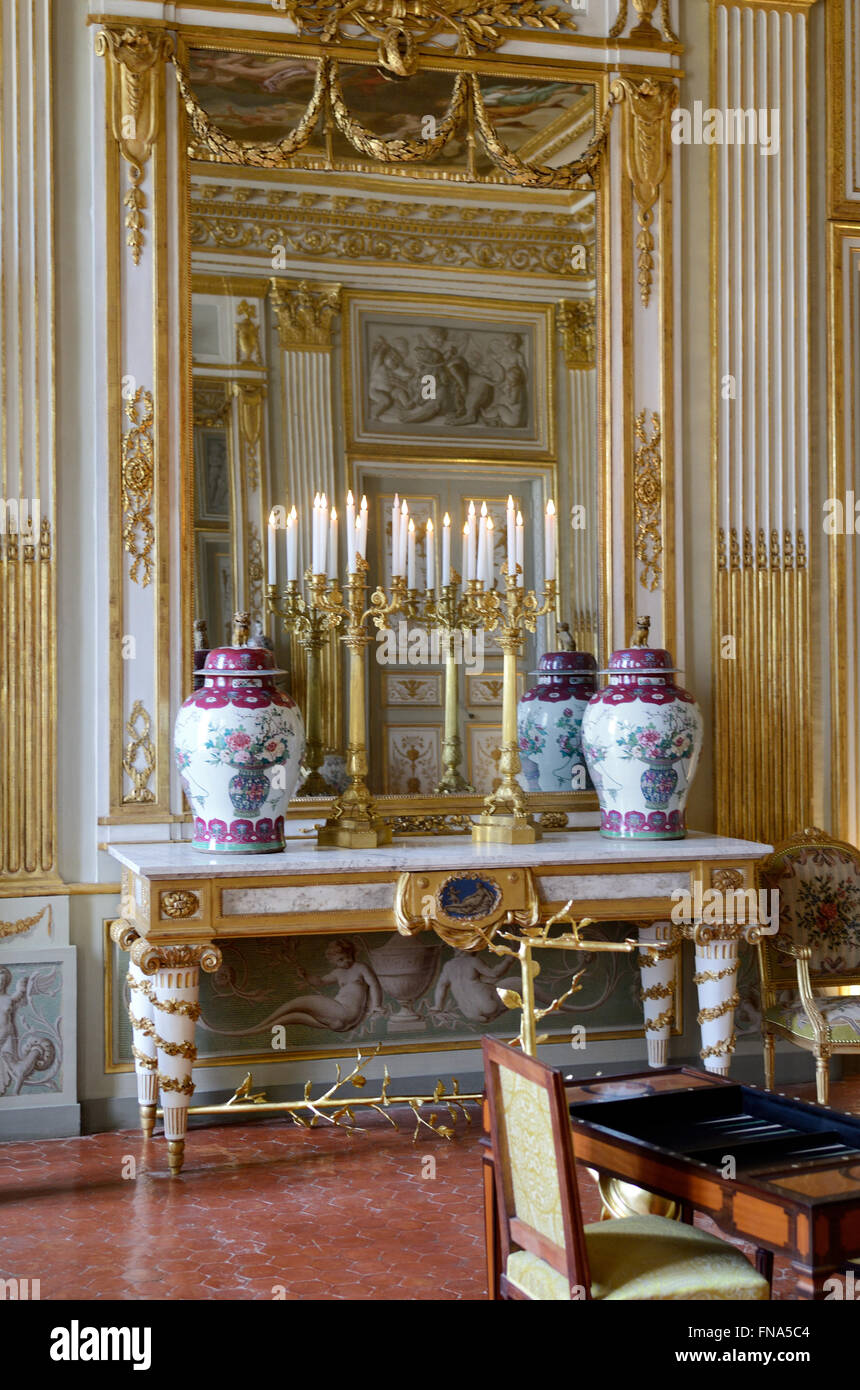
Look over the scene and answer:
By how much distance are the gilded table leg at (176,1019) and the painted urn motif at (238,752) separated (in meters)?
0.41

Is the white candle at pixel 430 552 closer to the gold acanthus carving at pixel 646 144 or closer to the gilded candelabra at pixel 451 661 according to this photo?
the gilded candelabra at pixel 451 661

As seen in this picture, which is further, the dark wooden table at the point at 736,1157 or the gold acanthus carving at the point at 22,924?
the gold acanthus carving at the point at 22,924

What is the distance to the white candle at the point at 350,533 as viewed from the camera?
512 centimetres

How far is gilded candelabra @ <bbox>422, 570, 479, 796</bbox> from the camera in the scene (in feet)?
17.7

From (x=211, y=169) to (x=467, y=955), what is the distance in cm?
303

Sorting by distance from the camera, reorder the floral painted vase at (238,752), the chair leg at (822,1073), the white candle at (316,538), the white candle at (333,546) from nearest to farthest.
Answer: the floral painted vase at (238,752)
the chair leg at (822,1073)
the white candle at (316,538)
the white candle at (333,546)

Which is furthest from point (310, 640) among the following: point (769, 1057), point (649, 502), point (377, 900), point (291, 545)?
point (769, 1057)

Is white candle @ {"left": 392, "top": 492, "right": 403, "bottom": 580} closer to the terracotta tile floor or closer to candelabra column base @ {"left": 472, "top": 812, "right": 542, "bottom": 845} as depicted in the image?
candelabra column base @ {"left": 472, "top": 812, "right": 542, "bottom": 845}

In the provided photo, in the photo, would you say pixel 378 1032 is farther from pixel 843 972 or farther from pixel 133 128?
pixel 133 128

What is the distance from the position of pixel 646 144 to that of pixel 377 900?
3126 mm

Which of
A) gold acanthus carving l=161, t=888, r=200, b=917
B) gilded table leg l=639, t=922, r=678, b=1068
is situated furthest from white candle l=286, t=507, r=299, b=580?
→ gilded table leg l=639, t=922, r=678, b=1068

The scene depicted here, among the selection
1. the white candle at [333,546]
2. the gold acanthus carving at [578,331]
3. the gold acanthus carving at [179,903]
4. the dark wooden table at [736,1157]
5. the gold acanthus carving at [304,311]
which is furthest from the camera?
the gold acanthus carving at [578,331]

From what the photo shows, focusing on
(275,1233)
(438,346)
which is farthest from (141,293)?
(275,1233)

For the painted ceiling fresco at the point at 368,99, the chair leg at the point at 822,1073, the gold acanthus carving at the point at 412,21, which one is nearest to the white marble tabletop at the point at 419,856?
the chair leg at the point at 822,1073
